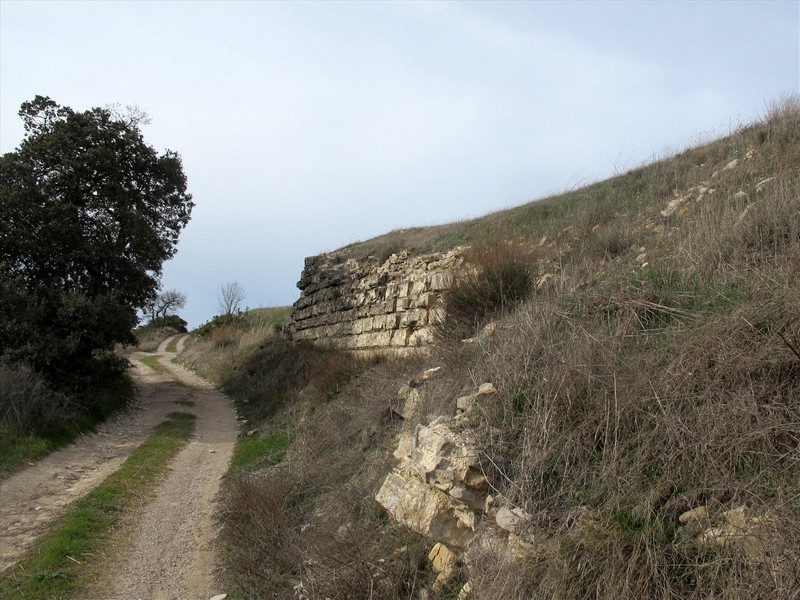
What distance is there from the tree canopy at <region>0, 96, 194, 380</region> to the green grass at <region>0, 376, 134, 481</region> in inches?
53.2

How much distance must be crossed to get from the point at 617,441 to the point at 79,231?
17054 mm

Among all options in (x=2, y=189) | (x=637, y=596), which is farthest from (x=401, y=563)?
(x=2, y=189)

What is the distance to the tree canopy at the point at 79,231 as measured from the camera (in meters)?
14.8

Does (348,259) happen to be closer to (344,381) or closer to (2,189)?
(344,381)

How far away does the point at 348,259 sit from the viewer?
20484 millimetres

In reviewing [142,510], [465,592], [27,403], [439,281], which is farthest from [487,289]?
[27,403]

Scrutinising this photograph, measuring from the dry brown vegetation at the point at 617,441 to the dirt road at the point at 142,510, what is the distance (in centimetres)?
52

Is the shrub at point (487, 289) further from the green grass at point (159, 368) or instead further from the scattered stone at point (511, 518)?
the green grass at point (159, 368)

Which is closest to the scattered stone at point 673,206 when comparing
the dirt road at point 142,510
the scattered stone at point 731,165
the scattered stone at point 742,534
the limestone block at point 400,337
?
the scattered stone at point 731,165

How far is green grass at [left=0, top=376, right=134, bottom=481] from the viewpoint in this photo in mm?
9977

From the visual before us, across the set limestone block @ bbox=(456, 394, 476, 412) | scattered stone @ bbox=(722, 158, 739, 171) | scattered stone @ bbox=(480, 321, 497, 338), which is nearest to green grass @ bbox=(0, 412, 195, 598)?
limestone block @ bbox=(456, 394, 476, 412)

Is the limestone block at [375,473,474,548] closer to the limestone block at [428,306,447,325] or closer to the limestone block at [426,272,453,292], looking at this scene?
the limestone block at [428,306,447,325]

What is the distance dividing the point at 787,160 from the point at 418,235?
13018 millimetres

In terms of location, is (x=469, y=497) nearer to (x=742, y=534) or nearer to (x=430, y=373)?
(x=742, y=534)
